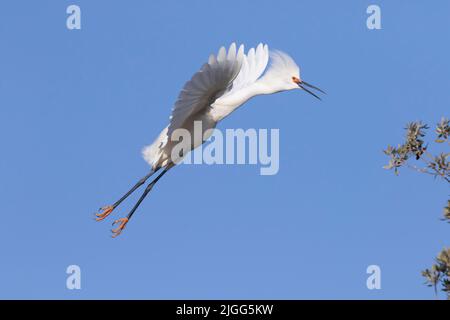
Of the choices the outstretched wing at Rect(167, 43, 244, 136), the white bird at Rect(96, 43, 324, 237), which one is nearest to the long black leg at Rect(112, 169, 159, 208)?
the white bird at Rect(96, 43, 324, 237)

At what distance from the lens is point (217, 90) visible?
1034 centimetres

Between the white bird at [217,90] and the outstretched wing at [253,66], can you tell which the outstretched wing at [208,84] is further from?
the outstretched wing at [253,66]

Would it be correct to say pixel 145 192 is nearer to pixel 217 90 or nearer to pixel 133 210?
pixel 133 210

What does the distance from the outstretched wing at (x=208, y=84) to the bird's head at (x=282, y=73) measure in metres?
1.10

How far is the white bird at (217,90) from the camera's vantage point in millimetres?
9812

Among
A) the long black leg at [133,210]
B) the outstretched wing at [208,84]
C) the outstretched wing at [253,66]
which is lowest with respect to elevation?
the long black leg at [133,210]

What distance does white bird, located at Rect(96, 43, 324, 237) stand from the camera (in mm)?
9812

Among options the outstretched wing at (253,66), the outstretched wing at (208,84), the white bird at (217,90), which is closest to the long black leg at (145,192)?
the white bird at (217,90)

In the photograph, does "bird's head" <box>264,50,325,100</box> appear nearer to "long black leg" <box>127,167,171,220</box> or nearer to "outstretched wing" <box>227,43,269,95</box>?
"outstretched wing" <box>227,43,269,95</box>
